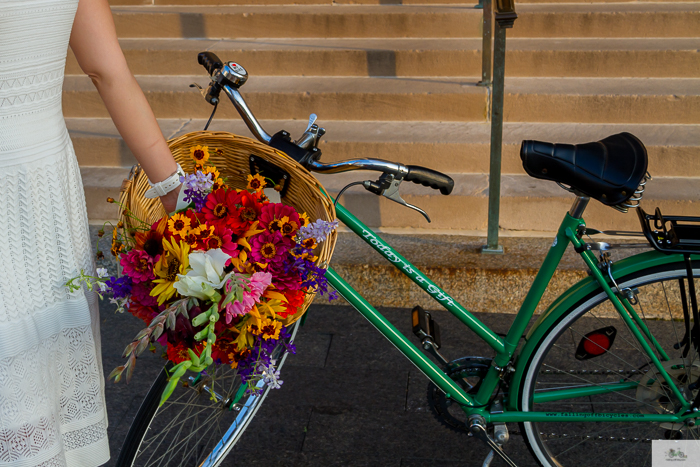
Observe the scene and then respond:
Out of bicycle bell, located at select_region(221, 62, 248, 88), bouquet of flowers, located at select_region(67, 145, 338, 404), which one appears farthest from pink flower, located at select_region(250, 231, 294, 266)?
bicycle bell, located at select_region(221, 62, 248, 88)

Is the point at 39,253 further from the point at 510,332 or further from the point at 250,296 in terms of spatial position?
the point at 510,332

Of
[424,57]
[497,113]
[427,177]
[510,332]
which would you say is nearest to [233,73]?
[427,177]

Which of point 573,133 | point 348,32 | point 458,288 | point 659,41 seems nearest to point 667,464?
point 458,288

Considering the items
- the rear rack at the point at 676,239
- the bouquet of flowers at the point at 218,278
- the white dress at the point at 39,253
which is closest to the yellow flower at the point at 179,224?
the bouquet of flowers at the point at 218,278

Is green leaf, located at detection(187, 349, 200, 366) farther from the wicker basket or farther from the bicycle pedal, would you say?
the bicycle pedal

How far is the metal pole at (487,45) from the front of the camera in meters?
3.71

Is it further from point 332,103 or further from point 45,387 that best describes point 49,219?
point 332,103

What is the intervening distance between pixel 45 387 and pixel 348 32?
13.5ft

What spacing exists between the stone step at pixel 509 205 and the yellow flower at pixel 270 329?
2.41m

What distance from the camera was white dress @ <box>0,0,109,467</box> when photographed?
1.32m

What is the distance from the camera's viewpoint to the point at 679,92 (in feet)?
13.6

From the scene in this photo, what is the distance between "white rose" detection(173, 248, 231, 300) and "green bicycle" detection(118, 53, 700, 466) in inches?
22.3

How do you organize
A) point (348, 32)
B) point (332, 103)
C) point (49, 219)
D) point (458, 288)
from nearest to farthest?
point (49, 219) → point (458, 288) → point (332, 103) → point (348, 32)

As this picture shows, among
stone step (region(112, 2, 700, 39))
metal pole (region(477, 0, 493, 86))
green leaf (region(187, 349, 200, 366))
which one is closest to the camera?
green leaf (region(187, 349, 200, 366))
